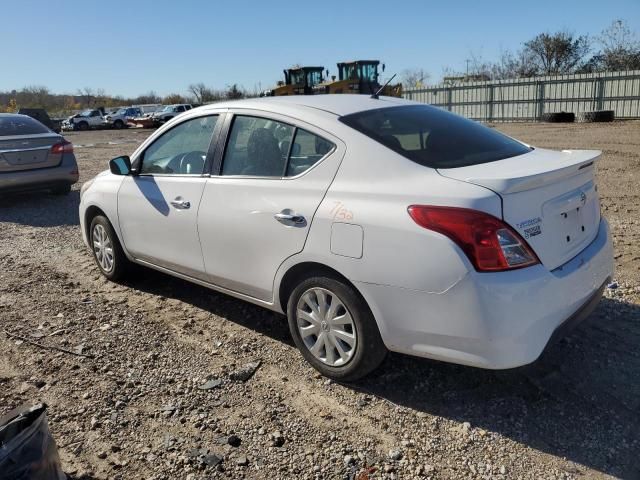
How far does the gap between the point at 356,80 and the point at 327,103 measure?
26.0 m

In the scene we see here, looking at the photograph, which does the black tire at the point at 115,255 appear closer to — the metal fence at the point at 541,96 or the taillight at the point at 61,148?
the taillight at the point at 61,148

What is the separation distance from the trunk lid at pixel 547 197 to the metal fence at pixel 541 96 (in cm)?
2648

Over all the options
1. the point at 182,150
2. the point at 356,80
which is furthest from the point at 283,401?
the point at 356,80

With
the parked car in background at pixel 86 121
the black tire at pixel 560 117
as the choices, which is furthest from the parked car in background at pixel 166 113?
the black tire at pixel 560 117

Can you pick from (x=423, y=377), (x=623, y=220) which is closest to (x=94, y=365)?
(x=423, y=377)

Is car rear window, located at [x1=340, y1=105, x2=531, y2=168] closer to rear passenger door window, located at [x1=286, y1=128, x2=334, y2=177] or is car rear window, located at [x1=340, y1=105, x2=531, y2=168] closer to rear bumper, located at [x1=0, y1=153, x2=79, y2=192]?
rear passenger door window, located at [x1=286, y1=128, x2=334, y2=177]

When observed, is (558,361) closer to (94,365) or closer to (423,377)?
(423,377)

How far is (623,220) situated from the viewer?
671 centimetres

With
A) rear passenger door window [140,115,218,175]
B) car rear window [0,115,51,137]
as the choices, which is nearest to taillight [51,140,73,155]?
car rear window [0,115,51,137]

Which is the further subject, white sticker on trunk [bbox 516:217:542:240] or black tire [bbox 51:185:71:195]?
black tire [bbox 51:185:71:195]

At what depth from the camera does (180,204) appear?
4148 mm

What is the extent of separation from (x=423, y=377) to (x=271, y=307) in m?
1.06

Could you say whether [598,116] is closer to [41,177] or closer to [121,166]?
[41,177]

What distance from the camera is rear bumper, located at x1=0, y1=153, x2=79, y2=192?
9133 millimetres
